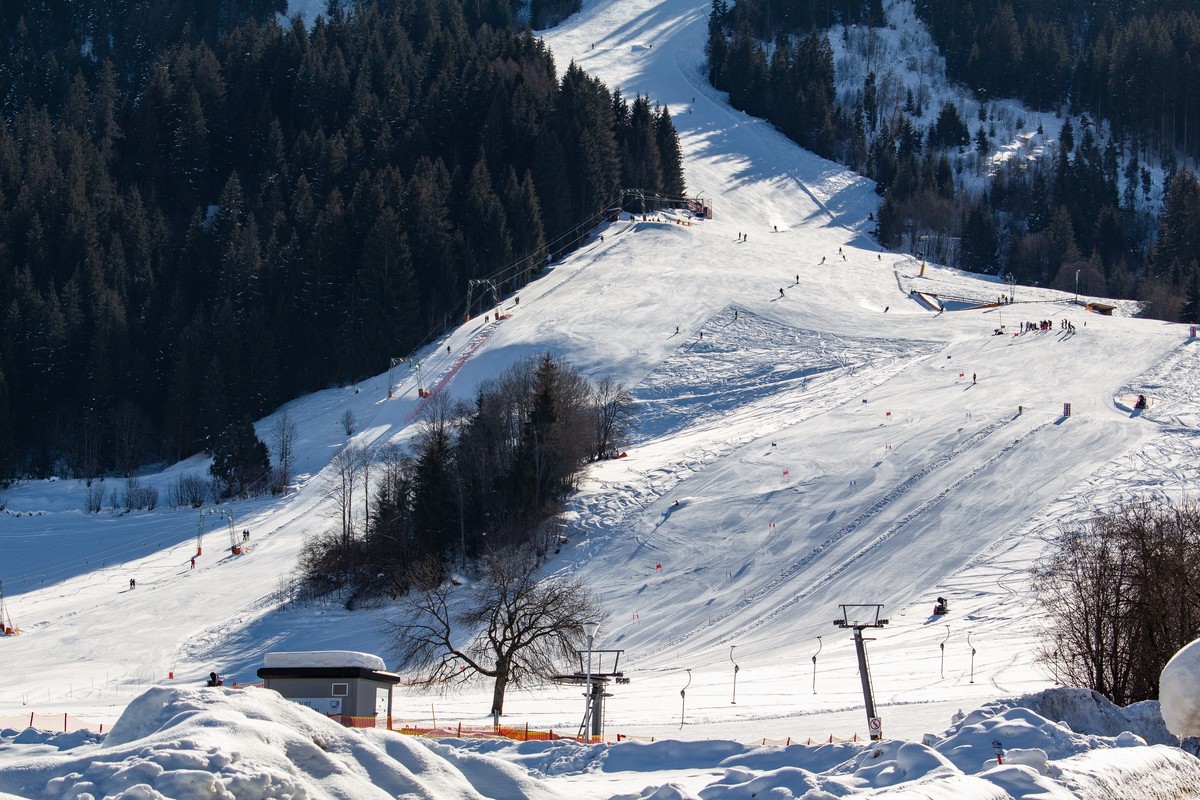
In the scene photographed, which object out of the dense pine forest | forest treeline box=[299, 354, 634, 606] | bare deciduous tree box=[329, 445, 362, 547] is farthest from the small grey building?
the dense pine forest

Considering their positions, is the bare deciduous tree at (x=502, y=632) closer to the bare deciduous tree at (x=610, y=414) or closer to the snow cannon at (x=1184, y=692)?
the bare deciduous tree at (x=610, y=414)

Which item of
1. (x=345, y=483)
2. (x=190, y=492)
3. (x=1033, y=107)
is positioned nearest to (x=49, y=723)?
(x=345, y=483)

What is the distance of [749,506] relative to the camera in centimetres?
5062

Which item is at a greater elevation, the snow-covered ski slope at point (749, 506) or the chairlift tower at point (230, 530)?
the snow-covered ski slope at point (749, 506)

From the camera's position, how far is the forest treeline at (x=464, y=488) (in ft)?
167

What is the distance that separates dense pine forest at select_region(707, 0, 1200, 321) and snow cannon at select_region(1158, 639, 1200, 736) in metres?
85.5

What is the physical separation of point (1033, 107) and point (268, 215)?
96.2 m

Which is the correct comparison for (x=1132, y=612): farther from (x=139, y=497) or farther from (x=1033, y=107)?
(x=1033, y=107)

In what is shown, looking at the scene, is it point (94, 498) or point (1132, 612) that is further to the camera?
point (94, 498)

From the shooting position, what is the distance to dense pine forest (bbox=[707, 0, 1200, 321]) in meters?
114

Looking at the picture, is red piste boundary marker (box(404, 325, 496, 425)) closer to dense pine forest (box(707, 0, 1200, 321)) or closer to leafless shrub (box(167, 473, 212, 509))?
leafless shrub (box(167, 473, 212, 509))

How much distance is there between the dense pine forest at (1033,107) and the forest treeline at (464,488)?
54683 mm

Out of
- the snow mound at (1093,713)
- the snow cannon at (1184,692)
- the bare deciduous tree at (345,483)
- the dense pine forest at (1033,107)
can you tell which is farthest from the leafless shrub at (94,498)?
the dense pine forest at (1033,107)

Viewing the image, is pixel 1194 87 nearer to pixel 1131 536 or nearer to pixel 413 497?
pixel 413 497
